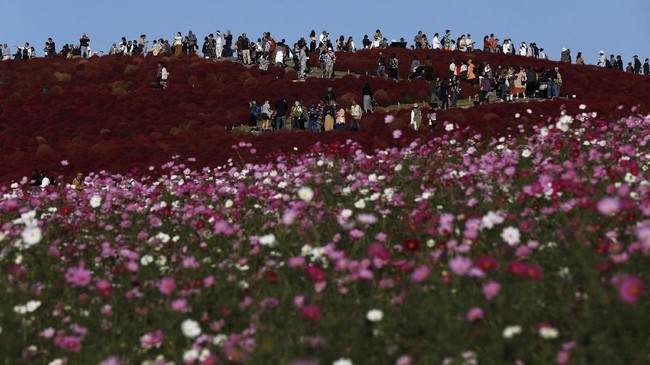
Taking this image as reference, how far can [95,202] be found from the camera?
352 inches

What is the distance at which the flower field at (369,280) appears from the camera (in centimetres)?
477

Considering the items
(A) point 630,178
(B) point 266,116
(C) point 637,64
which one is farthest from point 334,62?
(A) point 630,178

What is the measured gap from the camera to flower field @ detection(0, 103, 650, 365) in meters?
4.77

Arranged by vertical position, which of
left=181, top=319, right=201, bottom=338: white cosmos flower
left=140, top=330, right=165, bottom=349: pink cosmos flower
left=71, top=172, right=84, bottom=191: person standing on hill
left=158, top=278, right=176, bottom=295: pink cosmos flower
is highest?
left=158, top=278, right=176, bottom=295: pink cosmos flower

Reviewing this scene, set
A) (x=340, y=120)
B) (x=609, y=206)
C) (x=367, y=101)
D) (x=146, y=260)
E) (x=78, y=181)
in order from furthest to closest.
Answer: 1. (x=367, y=101)
2. (x=340, y=120)
3. (x=78, y=181)
4. (x=146, y=260)
5. (x=609, y=206)

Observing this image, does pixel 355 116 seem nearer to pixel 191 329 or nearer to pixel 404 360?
pixel 191 329

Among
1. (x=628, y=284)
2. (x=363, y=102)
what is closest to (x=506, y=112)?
(x=363, y=102)

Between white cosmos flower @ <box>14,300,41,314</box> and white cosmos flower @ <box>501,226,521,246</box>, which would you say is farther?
white cosmos flower @ <box>14,300,41,314</box>

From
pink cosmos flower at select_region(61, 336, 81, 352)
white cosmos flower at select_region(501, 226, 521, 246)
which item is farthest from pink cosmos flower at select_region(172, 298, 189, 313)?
white cosmos flower at select_region(501, 226, 521, 246)

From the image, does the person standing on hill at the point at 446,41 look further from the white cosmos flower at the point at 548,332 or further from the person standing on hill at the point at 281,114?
the white cosmos flower at the point at 548,332

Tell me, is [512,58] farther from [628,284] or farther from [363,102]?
[628,284]

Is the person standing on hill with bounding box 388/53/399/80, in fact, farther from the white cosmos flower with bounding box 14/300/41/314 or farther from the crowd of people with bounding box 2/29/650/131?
the white cosmos flower with bounding box 14/300/41/314

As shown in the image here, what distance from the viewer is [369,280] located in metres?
6.26

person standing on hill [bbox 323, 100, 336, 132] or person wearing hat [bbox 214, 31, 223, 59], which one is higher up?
person wearing hat [bbox 214, 31, 223, 59]
